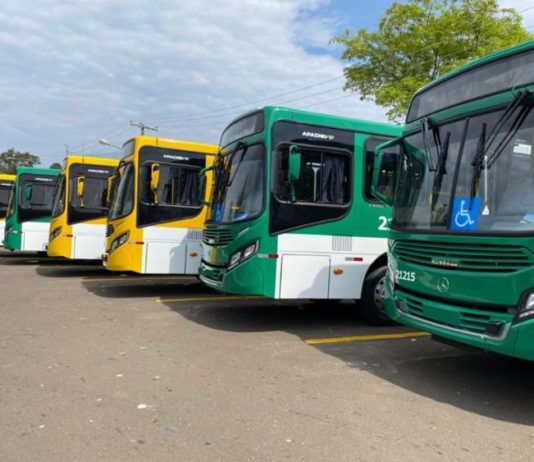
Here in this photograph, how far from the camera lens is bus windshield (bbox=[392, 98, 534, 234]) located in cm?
440

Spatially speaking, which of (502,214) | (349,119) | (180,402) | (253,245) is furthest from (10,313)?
(502,214)

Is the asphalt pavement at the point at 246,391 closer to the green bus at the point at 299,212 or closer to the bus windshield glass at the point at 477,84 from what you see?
the green bus at the point at 299,212

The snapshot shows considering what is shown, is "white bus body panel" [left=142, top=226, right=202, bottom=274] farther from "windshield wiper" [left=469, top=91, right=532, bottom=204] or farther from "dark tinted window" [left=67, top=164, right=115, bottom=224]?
"windshield wiper" [left=469, top=91, right=532, bottom=204]

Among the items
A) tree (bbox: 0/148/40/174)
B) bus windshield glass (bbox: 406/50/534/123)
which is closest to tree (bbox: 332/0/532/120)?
bus windshield glass (bbox: 406/50/534/123)

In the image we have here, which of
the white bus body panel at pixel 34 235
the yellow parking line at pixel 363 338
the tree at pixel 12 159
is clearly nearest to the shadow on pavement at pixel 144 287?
the white bus body panel at pixel 34 235

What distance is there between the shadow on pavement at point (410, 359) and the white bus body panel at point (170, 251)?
A: 1.12 meters

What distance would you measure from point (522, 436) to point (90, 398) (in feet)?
12.0

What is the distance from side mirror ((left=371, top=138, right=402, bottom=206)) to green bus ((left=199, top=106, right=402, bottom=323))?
841 mm

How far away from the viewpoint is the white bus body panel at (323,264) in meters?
7.26

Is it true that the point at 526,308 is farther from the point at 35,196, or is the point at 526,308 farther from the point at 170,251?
the point at 35,196

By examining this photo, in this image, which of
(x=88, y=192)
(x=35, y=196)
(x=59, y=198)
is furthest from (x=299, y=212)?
(x=35, y=196)

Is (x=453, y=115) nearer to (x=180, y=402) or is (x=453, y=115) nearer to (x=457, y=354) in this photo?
(x=457, y=354)

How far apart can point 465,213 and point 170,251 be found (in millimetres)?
6935

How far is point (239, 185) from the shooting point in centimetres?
767
